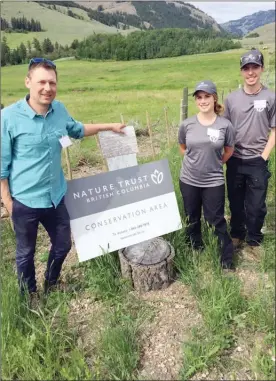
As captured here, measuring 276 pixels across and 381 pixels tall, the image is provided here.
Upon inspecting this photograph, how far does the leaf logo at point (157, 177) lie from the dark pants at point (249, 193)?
2.07 ft

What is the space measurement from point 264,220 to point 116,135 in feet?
5.29

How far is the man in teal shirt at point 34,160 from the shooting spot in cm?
230

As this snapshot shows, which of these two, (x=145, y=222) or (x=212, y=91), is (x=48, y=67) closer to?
(x=212, y=91)

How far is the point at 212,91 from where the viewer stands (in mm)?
2713

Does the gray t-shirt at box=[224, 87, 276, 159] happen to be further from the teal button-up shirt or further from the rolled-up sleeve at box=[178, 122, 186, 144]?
the teal button-up shirt

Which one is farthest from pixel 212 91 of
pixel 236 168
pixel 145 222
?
pixel 145 222

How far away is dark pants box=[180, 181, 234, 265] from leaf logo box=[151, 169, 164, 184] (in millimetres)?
202

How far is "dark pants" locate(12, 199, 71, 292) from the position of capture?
249cm

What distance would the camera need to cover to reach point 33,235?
2.61 meters

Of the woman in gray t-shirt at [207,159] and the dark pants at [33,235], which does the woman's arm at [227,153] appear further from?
the dark pants at [33,235]

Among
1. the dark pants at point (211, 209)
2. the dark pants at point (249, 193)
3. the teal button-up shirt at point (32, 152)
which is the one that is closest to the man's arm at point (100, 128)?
the teal button-up shirt at point (32, 152)

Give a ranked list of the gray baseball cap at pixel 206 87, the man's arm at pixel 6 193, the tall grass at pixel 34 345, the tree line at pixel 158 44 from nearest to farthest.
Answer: the tall grass at pixel 34 345 → the man's arm at pixel 6 193 → the gray baseball cap at pixel 206 87 → the tree line at pixel 158 44

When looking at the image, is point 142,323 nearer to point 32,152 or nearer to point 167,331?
point 167,331

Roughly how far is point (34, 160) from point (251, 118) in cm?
177
